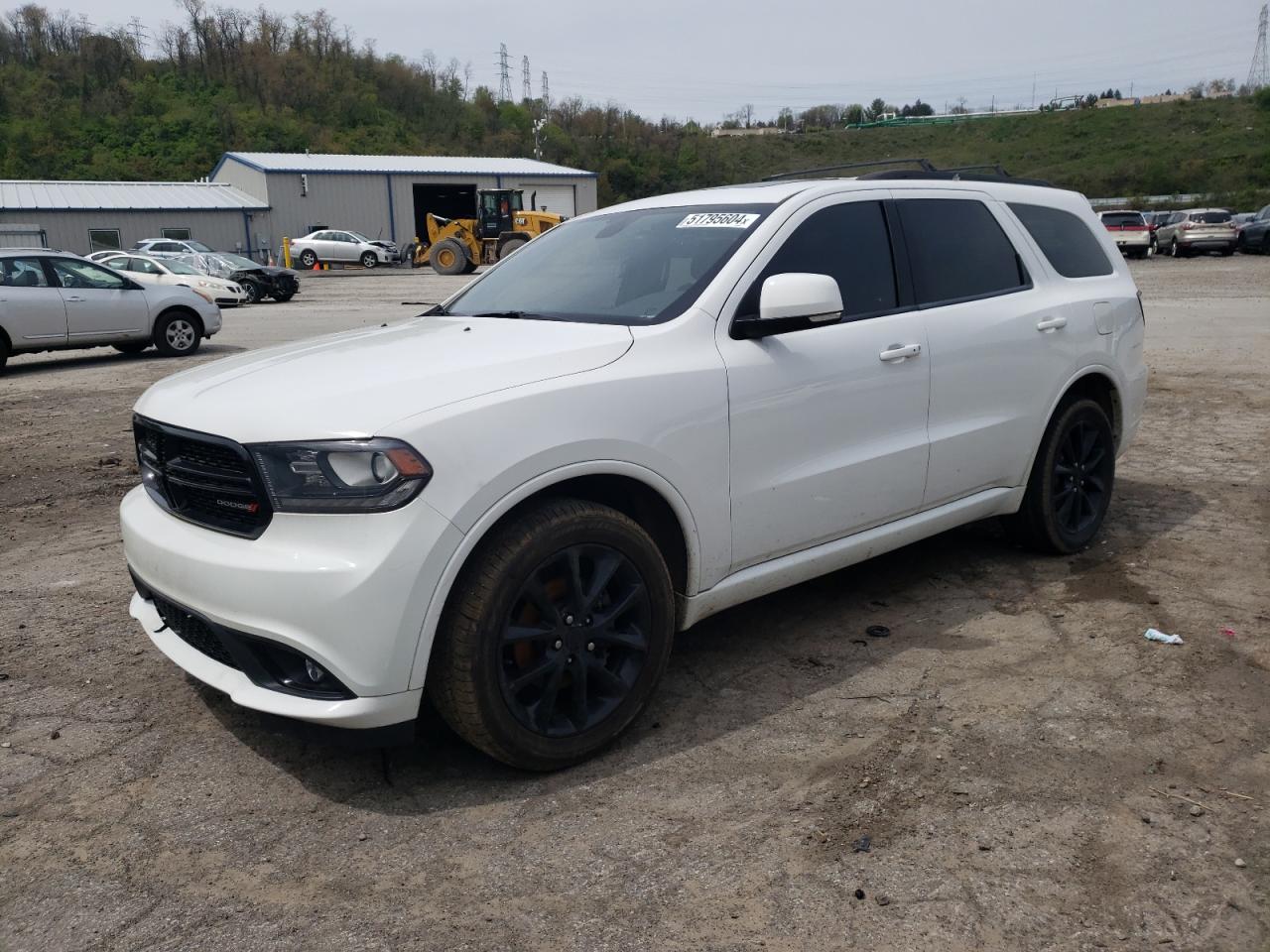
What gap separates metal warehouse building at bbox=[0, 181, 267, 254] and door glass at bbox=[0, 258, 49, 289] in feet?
111

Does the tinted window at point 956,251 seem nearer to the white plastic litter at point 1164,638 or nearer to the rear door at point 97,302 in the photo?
the white plastic litter at point 1164,638

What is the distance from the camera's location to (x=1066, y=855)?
2.84m

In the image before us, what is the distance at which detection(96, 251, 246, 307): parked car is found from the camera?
22750mm

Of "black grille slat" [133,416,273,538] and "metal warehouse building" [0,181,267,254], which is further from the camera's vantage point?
"metal warehouse building" [0,181,267,254]

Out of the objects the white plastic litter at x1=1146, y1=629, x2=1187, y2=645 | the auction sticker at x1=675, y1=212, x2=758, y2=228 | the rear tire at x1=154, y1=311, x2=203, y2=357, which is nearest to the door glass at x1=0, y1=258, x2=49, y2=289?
the rear tire at x1=154, y1=311, x2=203, y2=357

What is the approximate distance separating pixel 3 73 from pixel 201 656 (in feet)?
281

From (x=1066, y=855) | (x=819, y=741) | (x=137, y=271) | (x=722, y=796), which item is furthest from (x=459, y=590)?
(x=137, y=271)

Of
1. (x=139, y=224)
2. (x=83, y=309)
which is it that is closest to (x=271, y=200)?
(x=139, y=224)

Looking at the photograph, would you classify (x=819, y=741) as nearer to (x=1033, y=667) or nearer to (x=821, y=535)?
(x=821, y=535)

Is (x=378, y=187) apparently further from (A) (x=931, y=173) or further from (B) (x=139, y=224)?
(A) (x=931, y=173)

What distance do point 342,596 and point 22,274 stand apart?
43.4 ft

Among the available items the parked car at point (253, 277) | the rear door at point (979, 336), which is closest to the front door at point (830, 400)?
the rear door at point (979, 336)

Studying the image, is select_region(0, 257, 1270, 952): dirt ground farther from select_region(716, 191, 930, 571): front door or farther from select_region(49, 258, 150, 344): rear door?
select_region(49, 258, 150, 344): rear door

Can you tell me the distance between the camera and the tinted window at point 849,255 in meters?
4.04
